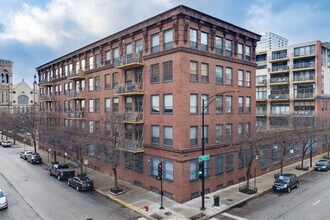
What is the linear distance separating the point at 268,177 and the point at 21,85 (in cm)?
10482

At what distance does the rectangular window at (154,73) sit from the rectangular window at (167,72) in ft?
3.44

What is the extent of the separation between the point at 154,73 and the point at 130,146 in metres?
7.78

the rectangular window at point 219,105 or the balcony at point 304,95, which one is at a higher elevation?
the balcony at point 304,95

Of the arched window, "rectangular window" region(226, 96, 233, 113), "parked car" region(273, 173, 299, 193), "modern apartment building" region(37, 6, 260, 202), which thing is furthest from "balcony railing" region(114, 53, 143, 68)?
the arched window

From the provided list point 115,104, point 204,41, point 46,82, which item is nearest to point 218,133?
point 204,41

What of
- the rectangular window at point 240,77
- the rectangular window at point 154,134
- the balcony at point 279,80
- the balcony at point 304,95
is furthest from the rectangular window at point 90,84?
the balcony at point 304,95

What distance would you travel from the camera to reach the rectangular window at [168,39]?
980 inches

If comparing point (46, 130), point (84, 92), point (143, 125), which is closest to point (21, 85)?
point (46, 130)

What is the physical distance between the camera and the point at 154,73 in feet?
87.5

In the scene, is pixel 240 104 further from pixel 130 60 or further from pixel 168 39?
pixel 130 60

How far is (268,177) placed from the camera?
3194 centimetres

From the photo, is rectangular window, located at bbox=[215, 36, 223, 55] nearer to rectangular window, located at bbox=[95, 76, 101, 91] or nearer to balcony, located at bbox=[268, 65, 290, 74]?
rectangular window, located at bbox=[95, 76, 101, 91]

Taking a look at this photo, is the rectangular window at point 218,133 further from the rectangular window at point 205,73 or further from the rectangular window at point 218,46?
the rectangular window at point 218,46

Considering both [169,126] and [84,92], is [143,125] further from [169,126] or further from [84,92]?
[84,92]
